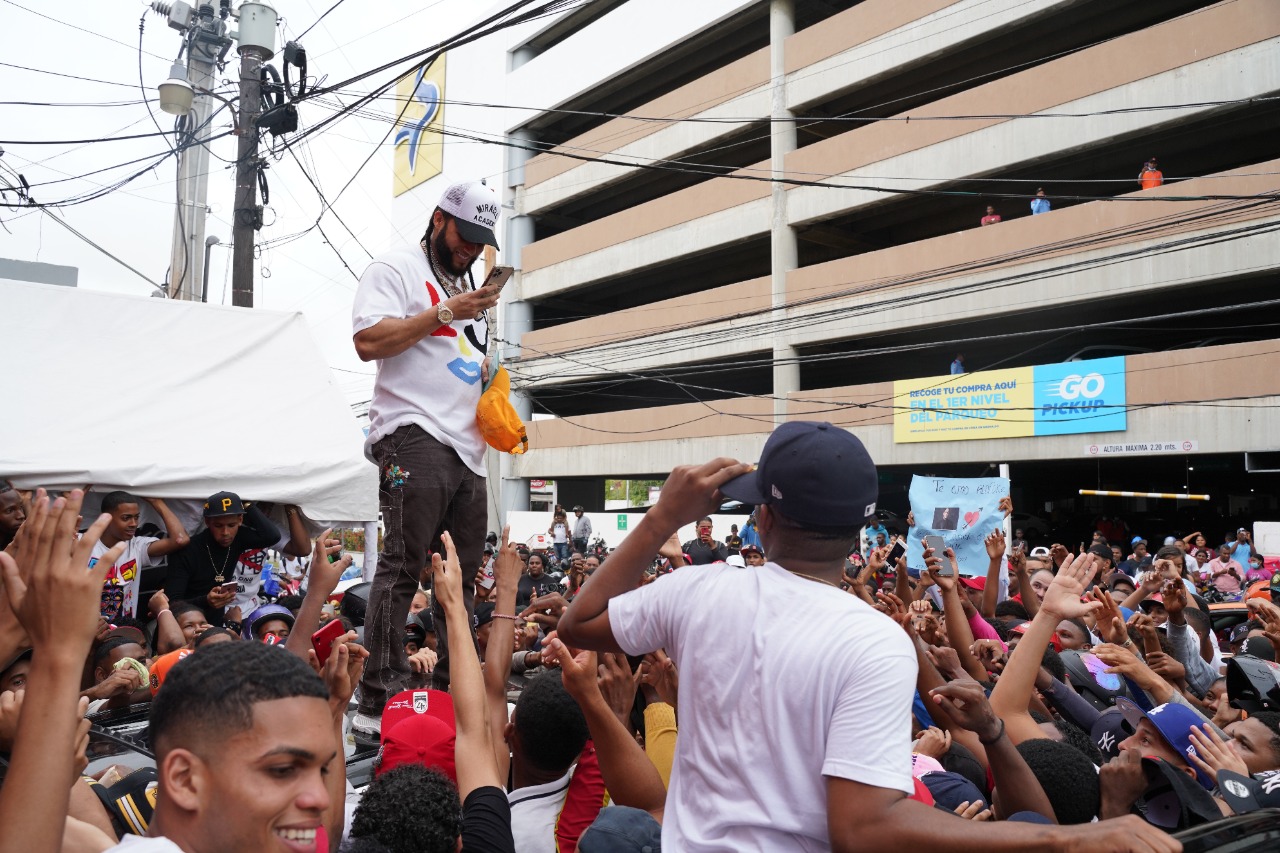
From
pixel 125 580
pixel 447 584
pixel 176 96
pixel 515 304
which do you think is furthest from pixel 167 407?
pixel 515 304

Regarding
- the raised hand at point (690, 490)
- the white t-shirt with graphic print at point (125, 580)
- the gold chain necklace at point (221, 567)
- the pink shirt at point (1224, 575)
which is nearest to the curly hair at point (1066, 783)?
the raised hand at point (690, 490)

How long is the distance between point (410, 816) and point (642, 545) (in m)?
0.82

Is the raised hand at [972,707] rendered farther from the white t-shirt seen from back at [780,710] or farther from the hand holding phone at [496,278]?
the hand holding phone at [496,278]

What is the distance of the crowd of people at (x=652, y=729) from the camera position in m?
1.59

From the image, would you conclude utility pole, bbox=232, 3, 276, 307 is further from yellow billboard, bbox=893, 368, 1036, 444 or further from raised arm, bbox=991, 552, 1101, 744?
yellow billboard, bbox=893, 368, 1036, 444

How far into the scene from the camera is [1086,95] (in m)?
18.7

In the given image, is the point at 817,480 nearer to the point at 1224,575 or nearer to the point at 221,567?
the point at 221,567

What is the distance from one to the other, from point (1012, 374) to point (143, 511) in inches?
690

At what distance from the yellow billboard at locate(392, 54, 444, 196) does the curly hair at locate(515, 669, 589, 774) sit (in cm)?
3290

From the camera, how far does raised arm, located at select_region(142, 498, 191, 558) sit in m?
5.73

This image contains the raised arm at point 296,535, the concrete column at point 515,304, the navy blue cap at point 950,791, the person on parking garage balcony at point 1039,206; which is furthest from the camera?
the concrete column at point 515,304

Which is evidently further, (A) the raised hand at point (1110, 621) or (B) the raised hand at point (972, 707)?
(A) the raised hand at point (1110, 621)

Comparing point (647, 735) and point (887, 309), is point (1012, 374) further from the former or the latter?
point (647, 735)

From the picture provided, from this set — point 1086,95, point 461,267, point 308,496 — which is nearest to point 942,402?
point 1086,95
